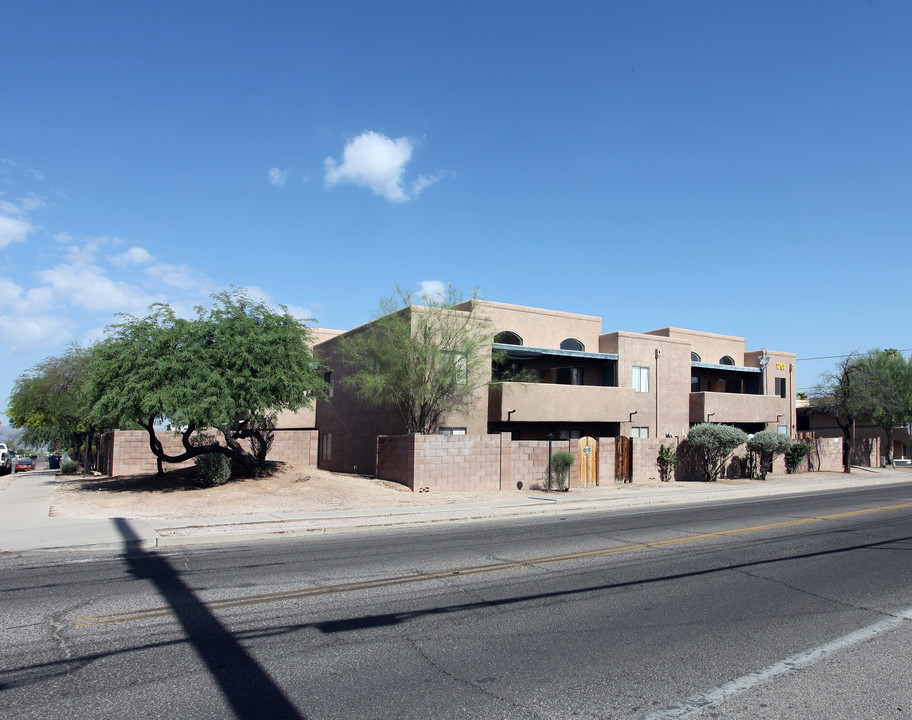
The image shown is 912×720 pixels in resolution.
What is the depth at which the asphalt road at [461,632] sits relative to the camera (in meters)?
5.31

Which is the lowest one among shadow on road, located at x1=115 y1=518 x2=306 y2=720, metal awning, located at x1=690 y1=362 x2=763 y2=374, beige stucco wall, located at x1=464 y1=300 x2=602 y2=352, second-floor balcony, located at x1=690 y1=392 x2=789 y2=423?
shadow on road, located at x1=115 y1=518 x2=306 y2=720

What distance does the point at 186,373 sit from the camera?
790 inches

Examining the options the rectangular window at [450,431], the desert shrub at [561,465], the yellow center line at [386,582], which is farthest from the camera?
the rectangular window at [450,431]

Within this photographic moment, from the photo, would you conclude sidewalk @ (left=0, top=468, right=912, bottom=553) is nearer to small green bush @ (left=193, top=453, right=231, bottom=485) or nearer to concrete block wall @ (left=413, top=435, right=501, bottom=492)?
concrete block wall @ (left=413, top=435, right=501, bottom=492)

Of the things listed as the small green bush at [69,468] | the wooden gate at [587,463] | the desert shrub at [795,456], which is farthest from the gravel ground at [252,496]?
the small green bush at [69,468]

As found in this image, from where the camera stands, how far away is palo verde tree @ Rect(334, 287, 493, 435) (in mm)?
24938

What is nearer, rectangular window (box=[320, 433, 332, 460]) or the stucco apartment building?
the stucco apartment building

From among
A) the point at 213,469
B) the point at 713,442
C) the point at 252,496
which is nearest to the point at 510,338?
the point at 713,442

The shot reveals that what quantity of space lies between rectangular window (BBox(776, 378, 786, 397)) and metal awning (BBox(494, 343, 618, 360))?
1537 cm

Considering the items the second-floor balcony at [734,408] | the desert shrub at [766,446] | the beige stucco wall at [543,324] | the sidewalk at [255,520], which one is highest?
the beige stucco wall at [543,324]

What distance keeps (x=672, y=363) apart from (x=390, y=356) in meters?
16.3

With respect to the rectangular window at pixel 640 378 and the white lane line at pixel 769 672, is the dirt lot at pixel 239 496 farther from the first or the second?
the rectangular window at pixel 640 378

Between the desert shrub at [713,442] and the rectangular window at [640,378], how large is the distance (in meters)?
4.08

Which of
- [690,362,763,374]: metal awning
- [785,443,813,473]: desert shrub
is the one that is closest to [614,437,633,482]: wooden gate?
[690,362,763,374]: metal awning
